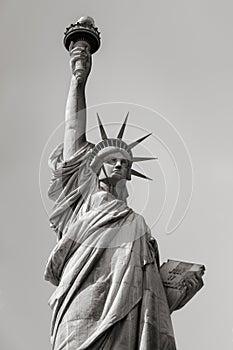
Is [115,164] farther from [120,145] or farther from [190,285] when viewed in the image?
[190,285]

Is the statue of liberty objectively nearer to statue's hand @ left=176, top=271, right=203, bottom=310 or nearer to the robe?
the robe

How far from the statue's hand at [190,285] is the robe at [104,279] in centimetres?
65

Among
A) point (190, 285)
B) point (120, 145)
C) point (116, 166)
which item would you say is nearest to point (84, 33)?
Answer: point (120, 145)

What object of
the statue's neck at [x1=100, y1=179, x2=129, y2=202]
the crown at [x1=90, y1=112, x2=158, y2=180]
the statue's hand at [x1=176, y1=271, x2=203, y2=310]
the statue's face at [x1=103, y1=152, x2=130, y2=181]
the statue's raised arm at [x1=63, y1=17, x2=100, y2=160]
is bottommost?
the statue's hand at [x1=176, y1=271, x2=203, y2=310]

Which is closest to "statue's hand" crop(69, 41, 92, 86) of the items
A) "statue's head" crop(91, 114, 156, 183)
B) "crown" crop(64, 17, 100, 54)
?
"crown" crop(64, 17, 100, 54)

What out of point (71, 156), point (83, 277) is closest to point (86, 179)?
point (71, 156)

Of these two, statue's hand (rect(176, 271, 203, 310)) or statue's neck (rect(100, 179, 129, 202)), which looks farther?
statue's neck (rect(100, 179, 129, 202))

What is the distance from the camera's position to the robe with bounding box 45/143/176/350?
17.8 m

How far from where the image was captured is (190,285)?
1972 cm

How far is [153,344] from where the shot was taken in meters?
→ 17.7

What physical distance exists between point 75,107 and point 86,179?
8.03 ft

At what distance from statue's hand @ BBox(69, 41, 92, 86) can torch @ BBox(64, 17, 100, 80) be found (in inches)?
4.2

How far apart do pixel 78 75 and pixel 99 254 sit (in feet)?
21.0

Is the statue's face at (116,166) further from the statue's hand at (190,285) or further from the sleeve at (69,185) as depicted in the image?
the statue's hand at (190,285)
